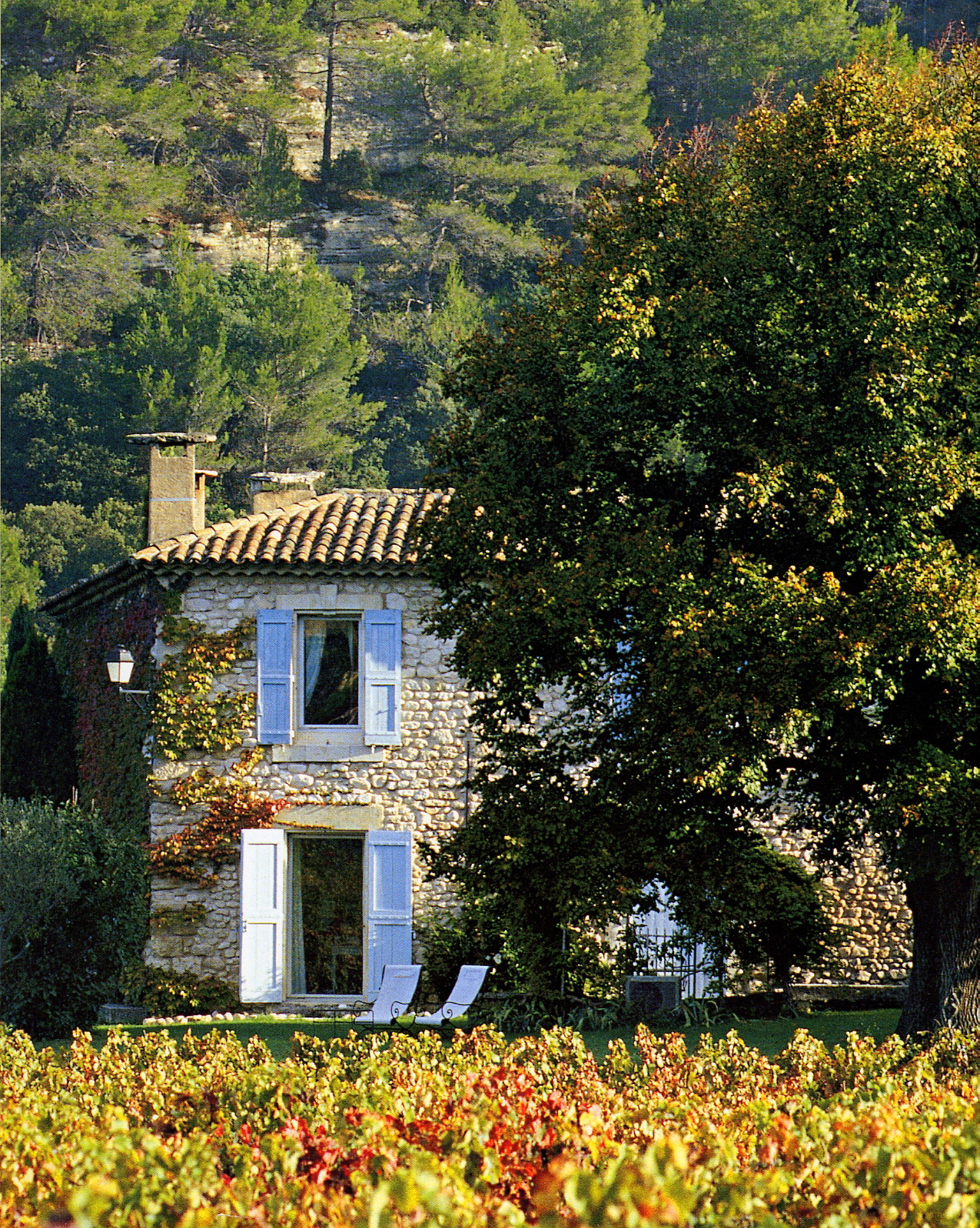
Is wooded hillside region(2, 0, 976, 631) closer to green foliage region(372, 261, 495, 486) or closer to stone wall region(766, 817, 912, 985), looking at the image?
green foliage region(372, 261, 495, 486)

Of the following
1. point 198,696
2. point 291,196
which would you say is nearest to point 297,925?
point 198,696

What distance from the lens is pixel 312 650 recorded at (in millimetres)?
17922

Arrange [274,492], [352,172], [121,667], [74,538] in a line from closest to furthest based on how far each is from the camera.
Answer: [121,667], [274,492], [74,538], [352,172]

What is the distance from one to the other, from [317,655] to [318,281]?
2911 cm

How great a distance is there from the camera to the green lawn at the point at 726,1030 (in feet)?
43.1

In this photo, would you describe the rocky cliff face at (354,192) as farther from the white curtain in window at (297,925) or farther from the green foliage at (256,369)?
the white curtain in window at (297,925)

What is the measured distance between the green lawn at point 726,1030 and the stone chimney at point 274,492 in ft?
21.8

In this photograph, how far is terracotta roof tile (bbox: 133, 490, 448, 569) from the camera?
56.7 feet

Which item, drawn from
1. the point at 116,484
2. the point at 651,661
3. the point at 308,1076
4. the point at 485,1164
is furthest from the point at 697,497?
the point at 116,484

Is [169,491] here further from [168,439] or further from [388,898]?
[388,898]

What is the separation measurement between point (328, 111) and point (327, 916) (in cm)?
4781

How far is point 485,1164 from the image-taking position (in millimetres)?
4574

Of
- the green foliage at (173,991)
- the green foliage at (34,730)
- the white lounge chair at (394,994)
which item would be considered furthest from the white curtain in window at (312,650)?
the green foliage at (34,730)

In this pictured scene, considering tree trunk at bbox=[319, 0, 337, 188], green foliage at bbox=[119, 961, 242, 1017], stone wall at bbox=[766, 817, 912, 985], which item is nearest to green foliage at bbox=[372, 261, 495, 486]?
tree trunk at bbox=[319, 0, 337, 188]
